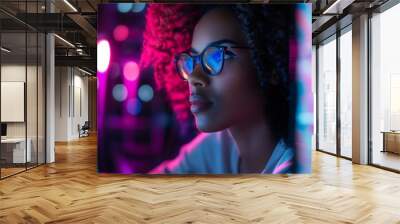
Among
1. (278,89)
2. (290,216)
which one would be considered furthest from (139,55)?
(290,216)

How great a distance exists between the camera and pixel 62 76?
53.6ft

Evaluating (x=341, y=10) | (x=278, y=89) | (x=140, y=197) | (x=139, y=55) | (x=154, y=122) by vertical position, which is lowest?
(x=140, y=197)

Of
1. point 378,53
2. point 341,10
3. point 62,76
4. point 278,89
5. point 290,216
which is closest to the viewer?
point 290,216

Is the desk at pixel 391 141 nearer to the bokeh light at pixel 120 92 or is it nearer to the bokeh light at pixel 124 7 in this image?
the bokeh light at pixel 120 92

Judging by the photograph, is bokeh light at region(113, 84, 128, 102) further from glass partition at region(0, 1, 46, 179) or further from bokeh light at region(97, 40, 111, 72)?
glass partition at region(0, 1, 46, 179)

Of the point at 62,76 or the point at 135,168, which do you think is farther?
the point at 62,76

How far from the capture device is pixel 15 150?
7816 millimetres

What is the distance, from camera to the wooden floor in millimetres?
4082

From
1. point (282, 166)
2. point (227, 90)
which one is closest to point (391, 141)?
point (282, 166)

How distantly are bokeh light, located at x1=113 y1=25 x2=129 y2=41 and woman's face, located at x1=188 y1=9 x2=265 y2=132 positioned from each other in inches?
53.5

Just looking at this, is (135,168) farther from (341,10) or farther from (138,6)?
(341,10)

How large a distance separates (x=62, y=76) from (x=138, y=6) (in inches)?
420

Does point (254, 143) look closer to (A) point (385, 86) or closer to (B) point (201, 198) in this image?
(B) point (201, 198)

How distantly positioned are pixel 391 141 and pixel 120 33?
673 cm
